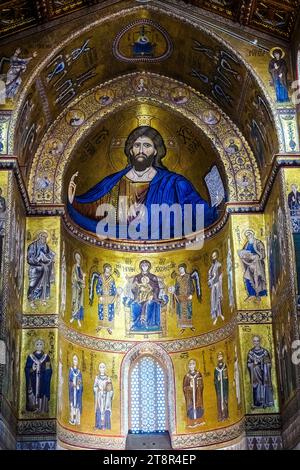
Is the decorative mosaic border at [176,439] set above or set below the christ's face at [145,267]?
below

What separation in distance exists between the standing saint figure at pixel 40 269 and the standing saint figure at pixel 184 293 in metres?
3.96

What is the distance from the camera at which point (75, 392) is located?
21.0 m

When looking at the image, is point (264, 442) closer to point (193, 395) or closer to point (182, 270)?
point (193, 395)

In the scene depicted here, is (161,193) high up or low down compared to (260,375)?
up

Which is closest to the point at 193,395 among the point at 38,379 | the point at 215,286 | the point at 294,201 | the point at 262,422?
the point at 262,422

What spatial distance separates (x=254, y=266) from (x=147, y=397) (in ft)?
15.2

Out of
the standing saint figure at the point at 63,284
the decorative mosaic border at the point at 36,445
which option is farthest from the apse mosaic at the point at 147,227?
the decorative mosaic border at the point at 36,445

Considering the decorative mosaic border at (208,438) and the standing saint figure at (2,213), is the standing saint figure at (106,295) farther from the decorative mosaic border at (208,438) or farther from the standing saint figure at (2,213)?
the standing saint figure at (2,213)

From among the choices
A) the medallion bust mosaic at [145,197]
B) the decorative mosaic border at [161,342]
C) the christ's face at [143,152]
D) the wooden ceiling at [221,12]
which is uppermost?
the wooden ceiling at [221,12]

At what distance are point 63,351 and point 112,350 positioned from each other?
1773mm

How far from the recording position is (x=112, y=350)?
22125 mm

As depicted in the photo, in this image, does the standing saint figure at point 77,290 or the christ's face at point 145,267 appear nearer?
the standing saint figure at point 77,290

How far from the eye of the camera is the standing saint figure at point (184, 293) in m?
22.5
